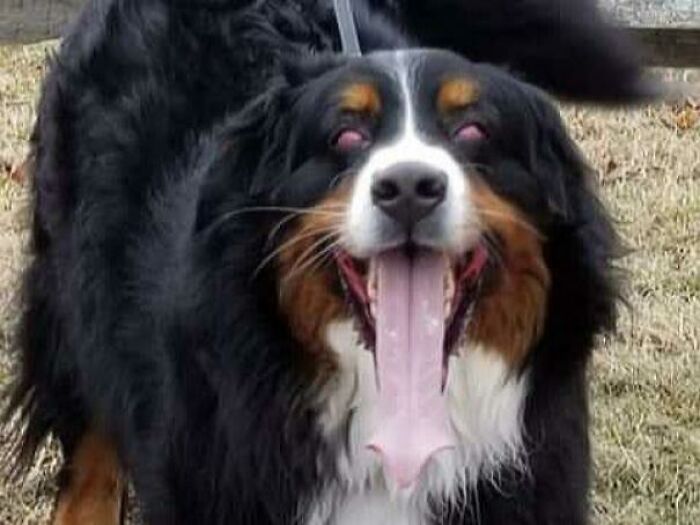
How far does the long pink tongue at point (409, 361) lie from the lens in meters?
3.29

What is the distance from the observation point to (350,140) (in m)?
3.35

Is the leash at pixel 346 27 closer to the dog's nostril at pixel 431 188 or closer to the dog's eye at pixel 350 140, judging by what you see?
the dog's eye at pixel 350 140

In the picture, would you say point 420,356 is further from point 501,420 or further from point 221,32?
point 221,32

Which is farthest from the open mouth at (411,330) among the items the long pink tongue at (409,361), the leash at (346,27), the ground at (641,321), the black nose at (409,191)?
the leash at (346,27)

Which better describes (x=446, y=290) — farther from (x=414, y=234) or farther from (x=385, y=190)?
(x=385, y=190)

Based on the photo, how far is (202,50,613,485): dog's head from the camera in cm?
326

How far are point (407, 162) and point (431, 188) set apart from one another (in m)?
0.07

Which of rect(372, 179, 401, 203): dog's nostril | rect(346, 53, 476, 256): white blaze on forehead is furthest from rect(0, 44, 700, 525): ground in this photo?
rect(372, 179, 401, 203): dog's nostril

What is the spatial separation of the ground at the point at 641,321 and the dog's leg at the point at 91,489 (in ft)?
0.70

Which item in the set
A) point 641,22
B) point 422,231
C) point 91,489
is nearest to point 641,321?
point 641,22

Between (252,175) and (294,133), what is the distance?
14 cm

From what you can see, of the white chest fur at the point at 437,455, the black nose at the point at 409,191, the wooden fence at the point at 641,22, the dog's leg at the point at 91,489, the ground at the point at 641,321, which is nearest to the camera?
the black nose at the point at 409,191

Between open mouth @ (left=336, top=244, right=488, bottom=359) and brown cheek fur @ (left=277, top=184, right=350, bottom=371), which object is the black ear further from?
brown cheek fur @ (left=277, top=184, right=350, bottom=371)

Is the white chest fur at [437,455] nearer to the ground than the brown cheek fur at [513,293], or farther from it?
nearer to the ground
